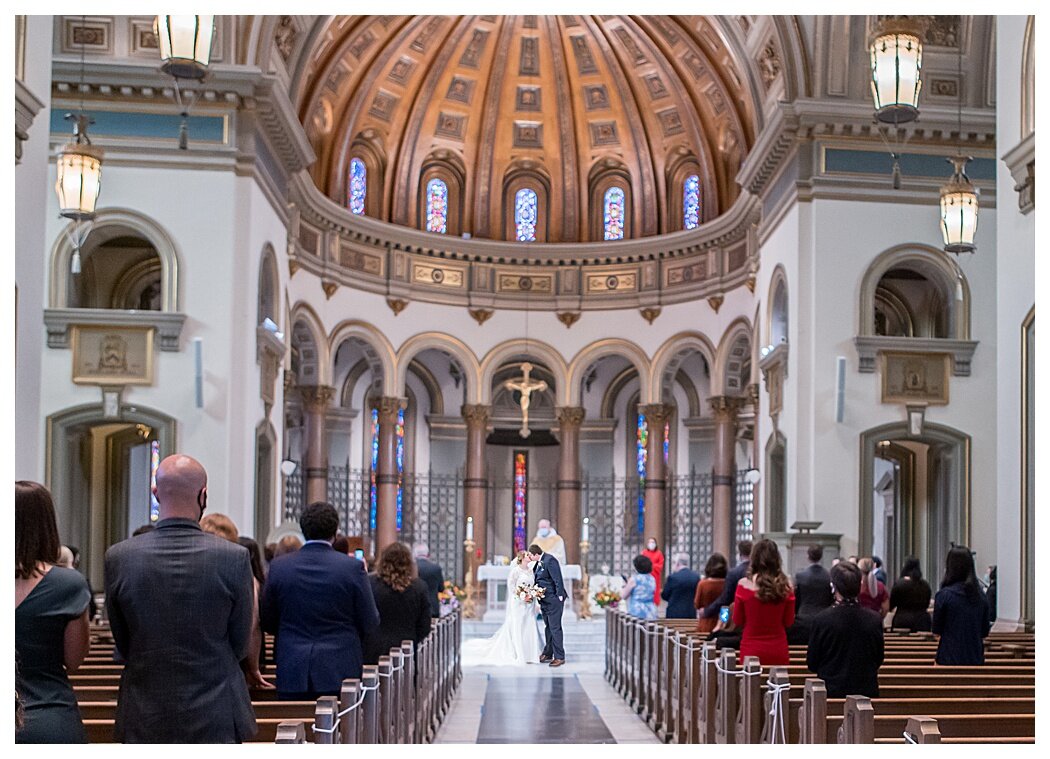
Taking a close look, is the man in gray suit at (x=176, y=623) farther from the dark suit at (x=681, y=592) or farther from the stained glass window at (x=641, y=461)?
the stained glass window at (x=641, y=461)

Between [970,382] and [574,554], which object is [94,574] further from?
[970,382]

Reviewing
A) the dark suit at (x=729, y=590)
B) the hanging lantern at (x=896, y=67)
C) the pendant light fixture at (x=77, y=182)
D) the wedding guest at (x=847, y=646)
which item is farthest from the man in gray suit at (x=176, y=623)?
the pendant light fixture at (x=77, y=182)

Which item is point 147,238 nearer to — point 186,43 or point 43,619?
point 186,43

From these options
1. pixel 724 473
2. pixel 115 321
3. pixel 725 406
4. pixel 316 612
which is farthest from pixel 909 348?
pixel 316 612

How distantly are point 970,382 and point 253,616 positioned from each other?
1601 cm

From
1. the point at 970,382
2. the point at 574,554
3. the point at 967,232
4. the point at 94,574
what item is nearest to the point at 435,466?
the point at 574,554

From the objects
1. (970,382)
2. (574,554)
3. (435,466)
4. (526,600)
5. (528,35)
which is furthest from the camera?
(435,466)

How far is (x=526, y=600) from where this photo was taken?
428cm

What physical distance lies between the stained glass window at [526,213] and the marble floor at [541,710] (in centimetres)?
1261

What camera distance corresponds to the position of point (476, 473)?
2728 cm

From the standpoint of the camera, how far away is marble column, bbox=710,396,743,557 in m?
26.4

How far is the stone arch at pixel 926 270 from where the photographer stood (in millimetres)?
19312

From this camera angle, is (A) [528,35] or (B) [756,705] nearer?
(B) [756,705]

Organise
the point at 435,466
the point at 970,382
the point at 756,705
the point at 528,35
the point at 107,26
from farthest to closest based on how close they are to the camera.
Answer: the point at 435,466, the point at 528,35, the point at 970,382, the point at 107,26, the point at 756,705
